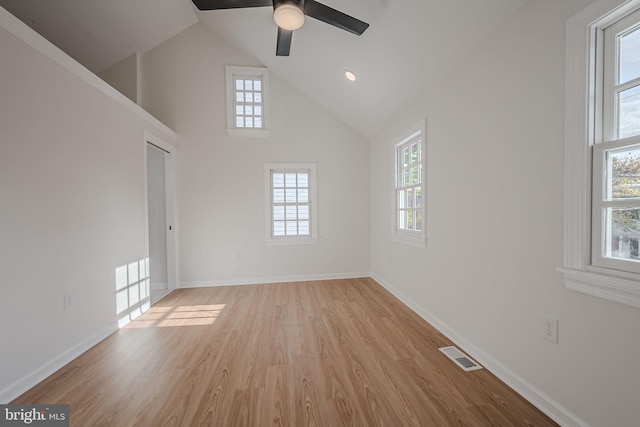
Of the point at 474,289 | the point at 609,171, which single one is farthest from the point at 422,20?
the point at 474,289

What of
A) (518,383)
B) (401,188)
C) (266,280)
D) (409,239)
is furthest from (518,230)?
(266,280)

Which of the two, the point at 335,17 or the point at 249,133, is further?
the point at 249,133

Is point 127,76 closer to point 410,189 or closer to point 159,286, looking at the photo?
point 159,286

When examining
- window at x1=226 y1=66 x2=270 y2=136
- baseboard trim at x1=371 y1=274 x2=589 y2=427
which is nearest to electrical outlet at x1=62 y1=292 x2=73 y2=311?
window at x1=226 y1=66 x2=270 y2=136

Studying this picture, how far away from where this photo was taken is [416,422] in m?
1.36

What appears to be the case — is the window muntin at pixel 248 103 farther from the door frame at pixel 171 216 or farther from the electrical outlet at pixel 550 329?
the electrical outlet at pixel 550 329

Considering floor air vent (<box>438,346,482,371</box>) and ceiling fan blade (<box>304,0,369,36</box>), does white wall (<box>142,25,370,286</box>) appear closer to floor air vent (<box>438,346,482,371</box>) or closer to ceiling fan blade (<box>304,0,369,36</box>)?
ceiling fan blade (<box>304,0,369,36</box>)

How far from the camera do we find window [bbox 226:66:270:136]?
4047 mm

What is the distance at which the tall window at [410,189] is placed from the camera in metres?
2.82

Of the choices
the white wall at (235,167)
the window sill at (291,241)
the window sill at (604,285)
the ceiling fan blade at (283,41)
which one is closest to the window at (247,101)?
the white wall at (235,167)

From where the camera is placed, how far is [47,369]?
1.78m

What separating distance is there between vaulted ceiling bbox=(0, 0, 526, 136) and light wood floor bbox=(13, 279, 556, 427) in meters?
2.43

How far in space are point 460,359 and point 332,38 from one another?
10.7ft

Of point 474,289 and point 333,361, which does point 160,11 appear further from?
point 474,289
